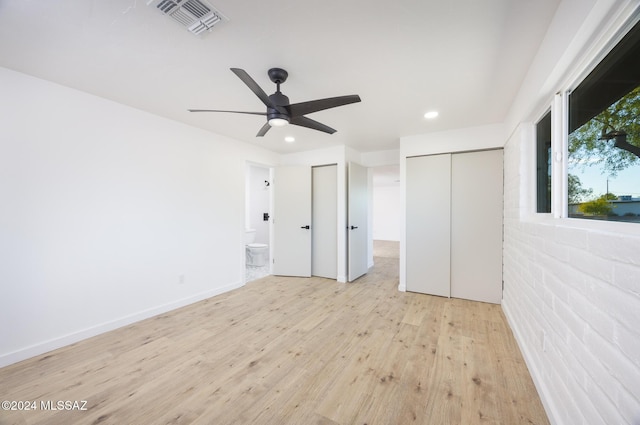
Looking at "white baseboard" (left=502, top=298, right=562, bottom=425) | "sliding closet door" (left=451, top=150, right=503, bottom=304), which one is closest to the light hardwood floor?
"white baseboard" (left=502, top=298, right=562, bottom=425)

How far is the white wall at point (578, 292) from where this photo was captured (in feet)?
2.85

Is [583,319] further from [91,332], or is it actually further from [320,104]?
[91,332]

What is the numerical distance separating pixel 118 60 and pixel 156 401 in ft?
8.14

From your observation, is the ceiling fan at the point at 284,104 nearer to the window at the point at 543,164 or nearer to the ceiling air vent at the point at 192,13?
the ceiling air vent at the point at 192,13

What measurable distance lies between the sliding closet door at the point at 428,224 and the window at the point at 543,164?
1.34m

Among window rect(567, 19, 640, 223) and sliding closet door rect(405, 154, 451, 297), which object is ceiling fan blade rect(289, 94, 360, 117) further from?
sliding closet door rect(405, 154, 451, 297)

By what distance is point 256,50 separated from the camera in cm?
176

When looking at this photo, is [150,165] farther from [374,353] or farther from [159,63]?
[374,353]

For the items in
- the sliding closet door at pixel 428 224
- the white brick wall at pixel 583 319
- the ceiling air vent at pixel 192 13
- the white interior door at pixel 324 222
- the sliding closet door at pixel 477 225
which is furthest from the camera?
the white interior door at pixel 324 222

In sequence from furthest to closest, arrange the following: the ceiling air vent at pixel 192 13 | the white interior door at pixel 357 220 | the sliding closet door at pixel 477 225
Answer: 1. the white interior door at pixel 357 220
2. the sliding closet door at pixel 477 225
3. the ceiling air vent at pixel 192 13

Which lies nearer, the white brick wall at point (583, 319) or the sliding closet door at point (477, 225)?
the white brick wall at point (583, 319)

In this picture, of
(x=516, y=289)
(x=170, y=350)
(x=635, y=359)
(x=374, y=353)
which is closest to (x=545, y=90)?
(x=635, y=359)

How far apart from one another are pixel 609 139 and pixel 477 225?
7.95ft

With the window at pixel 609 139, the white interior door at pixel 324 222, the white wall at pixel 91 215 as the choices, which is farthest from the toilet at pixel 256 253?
the window at pixel 609 139
